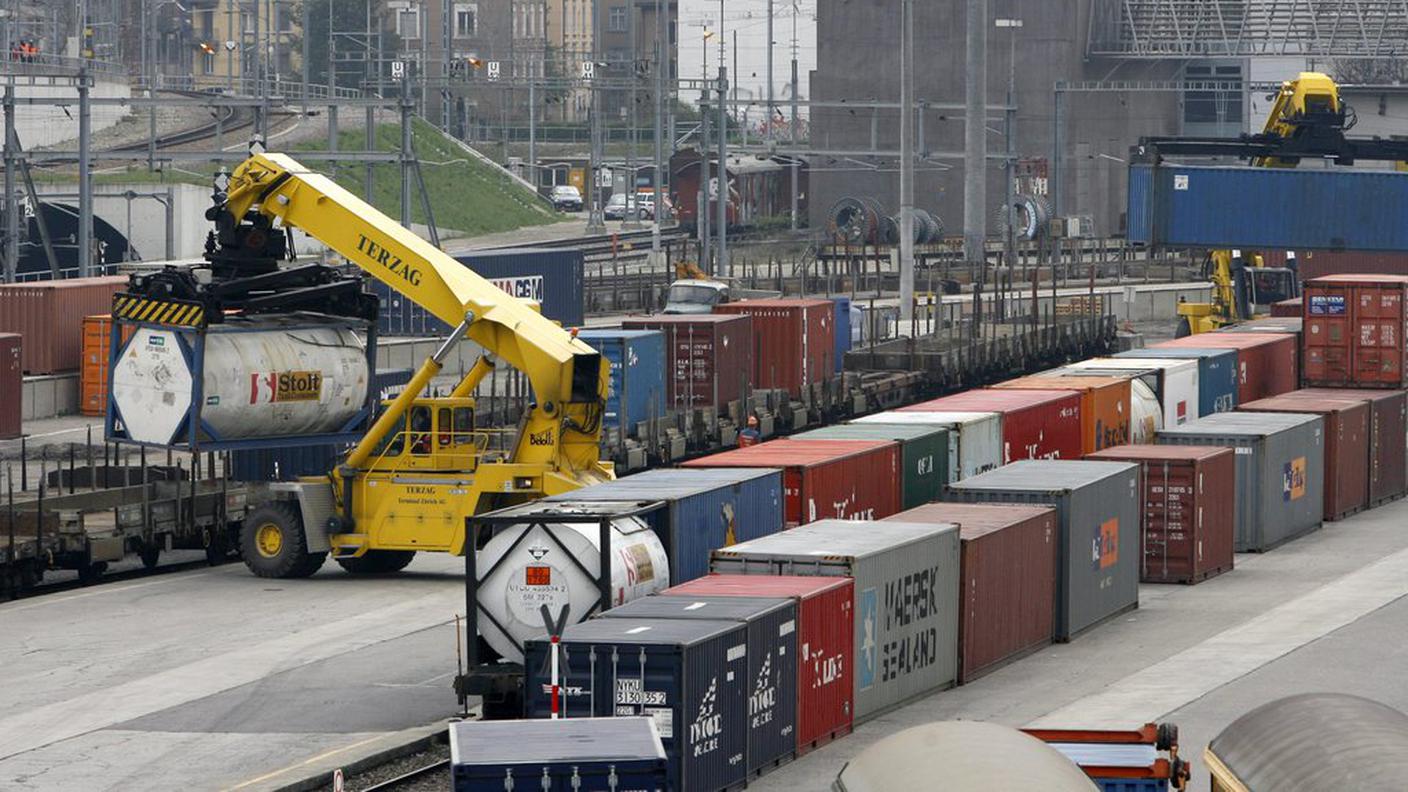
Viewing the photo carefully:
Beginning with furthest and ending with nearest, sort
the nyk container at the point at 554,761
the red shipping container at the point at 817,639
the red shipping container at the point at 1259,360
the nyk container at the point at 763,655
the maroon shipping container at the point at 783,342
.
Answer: the maroon shipping container at the point at 783,342
the red shipping container at the point at 1259,360
the red shipping container at the point at 817,639
the nyk container at the point at 763,655
the nyk container at the point at 554,761

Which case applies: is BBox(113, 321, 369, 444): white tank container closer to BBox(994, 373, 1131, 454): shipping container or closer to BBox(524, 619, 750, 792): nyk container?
BBox(994, 373, 1131, 454): shipping container

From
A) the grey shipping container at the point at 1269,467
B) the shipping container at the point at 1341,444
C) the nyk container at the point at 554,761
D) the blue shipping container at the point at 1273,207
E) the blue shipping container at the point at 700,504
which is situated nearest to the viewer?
the nyk container at the point at 554,761

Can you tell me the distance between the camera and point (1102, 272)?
104188 mm

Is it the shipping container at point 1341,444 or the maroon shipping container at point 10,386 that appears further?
the maroon shipping container at point 10,386

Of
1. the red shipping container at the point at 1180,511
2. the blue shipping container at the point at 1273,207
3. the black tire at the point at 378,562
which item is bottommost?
the black tire at the point at 378,562

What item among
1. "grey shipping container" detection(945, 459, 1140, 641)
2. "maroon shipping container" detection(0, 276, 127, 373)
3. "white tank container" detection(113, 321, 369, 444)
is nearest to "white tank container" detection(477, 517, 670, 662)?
"grey shipping container" detection(945, 459, 1140, 641)

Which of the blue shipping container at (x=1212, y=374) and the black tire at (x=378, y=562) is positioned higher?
the blue shipping container at (x=1212, y=374)

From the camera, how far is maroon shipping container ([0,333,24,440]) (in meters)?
49.3

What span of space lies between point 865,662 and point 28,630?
13.7m

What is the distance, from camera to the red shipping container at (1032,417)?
39.2 m

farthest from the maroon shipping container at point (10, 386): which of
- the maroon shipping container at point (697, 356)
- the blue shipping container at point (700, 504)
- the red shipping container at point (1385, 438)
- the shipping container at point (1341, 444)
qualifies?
the red shipping container at point (1385, 438)

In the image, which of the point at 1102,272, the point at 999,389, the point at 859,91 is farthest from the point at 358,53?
the point at 999,389

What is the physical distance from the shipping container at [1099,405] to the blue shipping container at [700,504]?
12.8 meters

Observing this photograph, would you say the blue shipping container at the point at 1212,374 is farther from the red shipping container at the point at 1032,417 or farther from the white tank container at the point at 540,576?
the white tank container at the point at 540,576
